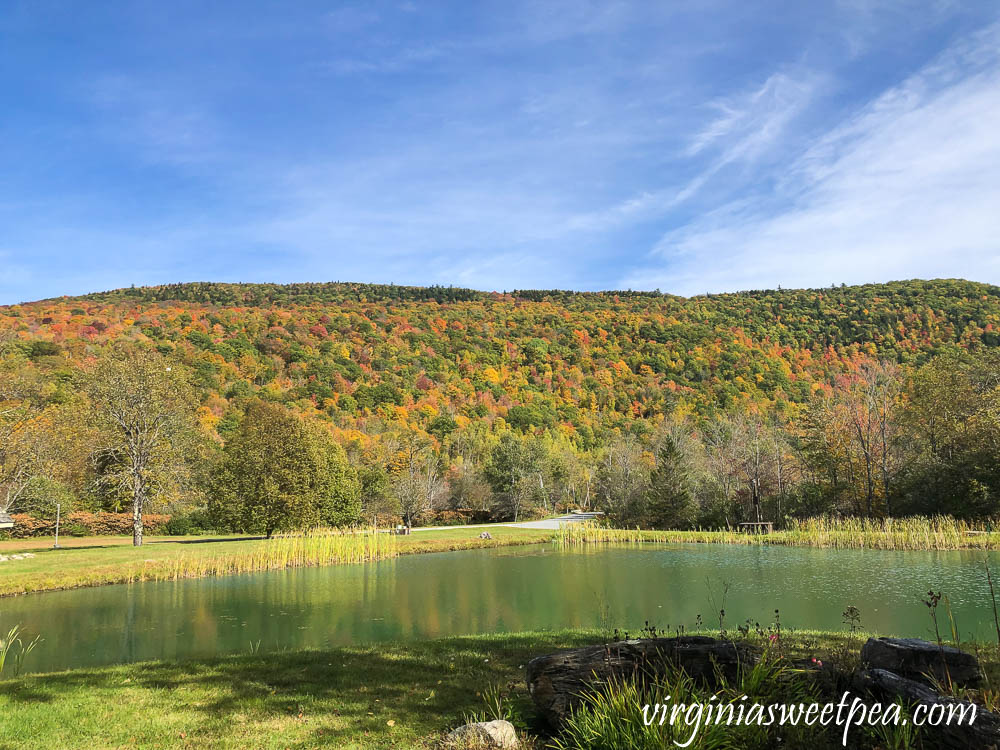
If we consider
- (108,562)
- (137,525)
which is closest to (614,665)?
(108,562)

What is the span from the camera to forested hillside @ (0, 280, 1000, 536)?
3216cm

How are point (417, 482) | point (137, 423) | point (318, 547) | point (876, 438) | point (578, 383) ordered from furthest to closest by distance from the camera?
1. point (578, 383)
2. point (417, 482)
3. point (876, 438)
4. point (137, 423)
5. point (318, 547)

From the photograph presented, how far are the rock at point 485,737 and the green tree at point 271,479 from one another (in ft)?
77.5

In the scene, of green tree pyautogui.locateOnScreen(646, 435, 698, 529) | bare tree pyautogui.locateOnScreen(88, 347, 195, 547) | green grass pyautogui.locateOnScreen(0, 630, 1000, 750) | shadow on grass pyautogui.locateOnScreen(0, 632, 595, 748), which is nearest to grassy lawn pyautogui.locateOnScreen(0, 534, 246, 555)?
bare tree pyautogui.locateOnScreen(88, 347, 195, 547)

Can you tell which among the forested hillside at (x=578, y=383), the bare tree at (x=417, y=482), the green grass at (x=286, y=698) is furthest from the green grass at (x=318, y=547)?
the green grass at (x=286, y=698)

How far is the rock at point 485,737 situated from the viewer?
423 cm

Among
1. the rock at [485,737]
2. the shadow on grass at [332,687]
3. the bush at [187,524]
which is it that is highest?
the rock at [485,737]

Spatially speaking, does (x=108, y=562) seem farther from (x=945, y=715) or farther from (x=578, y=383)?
(x=578, y=383)

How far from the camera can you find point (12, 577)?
54.2 feet

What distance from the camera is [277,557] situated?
20.9 metres

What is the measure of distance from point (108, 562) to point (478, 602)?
12.7 meters

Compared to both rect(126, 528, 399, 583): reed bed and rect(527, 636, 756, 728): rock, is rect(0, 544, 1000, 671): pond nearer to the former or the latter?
rect(126, 528, 399, 583): reed bed

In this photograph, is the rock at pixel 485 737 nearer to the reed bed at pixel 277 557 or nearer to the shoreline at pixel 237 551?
the shoreline at pixel 237 551

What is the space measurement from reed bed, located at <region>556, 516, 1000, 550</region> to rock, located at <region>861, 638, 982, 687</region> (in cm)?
1969
